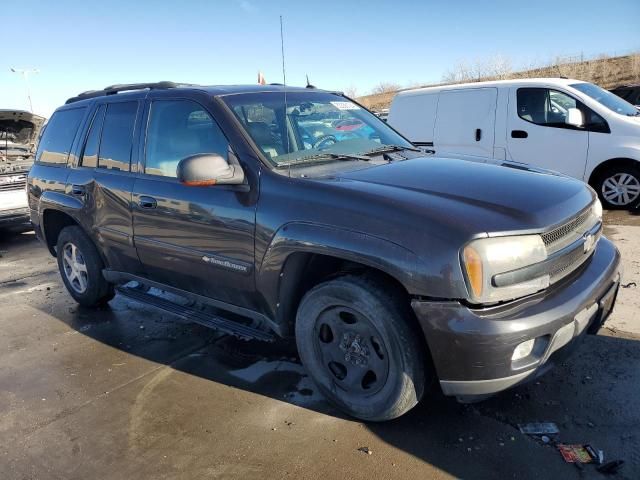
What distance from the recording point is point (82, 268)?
15.5ft

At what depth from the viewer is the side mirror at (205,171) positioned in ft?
9.53

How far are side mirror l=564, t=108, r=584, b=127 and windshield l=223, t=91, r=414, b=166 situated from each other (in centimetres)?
439

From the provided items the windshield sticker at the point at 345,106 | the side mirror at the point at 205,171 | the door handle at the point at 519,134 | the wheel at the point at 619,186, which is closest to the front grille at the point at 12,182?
the windshield sticker at the point at 345,106

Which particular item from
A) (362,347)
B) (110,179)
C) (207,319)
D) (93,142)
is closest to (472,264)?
(362,347)

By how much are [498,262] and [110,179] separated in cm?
303

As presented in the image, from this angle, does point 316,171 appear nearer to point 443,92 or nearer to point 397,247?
point 397,247

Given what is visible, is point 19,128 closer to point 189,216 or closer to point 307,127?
point 189,216

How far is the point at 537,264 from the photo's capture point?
2422mm

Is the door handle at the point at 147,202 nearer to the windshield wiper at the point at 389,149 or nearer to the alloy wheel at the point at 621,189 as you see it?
the windshield wiper at the point at 389,149

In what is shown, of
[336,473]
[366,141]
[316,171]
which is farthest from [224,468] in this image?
[366,141]

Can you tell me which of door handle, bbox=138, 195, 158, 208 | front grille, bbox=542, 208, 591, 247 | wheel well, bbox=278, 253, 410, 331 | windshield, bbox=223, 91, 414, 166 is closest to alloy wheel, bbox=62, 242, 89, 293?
door handle, bbox=138, 195, 158, 208

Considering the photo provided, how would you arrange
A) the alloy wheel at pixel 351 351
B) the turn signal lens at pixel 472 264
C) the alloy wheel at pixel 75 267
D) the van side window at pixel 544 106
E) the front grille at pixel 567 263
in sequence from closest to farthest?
the turn signal lens at pixel 472 264 → the front grille at pixel 567 263 → the alloy wheel at pixel 351 351 → the alloy wheel at pixel 75 267 → the van side window at pixel 544 106

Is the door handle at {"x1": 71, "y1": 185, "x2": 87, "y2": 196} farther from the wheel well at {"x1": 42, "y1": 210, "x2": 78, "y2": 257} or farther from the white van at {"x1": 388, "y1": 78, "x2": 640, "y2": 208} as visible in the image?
the white van at {"x1": 388, "y1": 78, "x2": 640, "y2": 208}

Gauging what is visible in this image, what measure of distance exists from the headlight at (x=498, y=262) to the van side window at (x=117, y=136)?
275 cm
